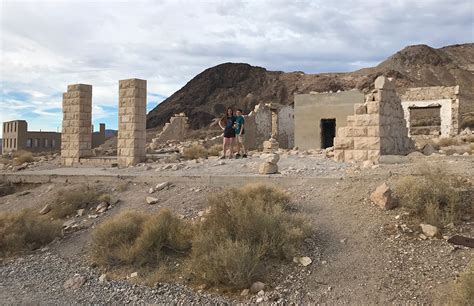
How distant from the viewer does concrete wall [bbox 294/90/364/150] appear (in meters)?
20.1

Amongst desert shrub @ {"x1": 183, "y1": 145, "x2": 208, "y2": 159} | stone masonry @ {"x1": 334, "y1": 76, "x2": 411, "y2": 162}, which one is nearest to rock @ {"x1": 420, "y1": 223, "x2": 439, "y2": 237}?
stone masonry @ {"x1": 334, "y1": 76, "x2": 411, "y2": 162}

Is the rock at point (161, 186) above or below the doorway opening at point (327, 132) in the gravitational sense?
below

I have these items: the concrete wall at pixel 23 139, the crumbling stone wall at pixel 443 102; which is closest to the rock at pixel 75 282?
the crumbling stone wall at pixel 443 102

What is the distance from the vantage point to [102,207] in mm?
9555

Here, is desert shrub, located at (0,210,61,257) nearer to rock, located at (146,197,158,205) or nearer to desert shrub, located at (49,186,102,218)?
desert shrub, located at (49,186,102,218)

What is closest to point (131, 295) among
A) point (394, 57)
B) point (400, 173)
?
point (400, 173)

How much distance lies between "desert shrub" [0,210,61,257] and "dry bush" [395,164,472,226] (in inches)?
261

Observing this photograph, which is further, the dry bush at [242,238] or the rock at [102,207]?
the rock at [102,207]

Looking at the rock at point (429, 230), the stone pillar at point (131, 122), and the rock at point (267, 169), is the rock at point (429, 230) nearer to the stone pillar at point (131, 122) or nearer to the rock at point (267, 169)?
the rock at point (267, 169)

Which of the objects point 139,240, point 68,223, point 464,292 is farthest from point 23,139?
point 464,292

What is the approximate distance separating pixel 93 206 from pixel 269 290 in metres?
5.80

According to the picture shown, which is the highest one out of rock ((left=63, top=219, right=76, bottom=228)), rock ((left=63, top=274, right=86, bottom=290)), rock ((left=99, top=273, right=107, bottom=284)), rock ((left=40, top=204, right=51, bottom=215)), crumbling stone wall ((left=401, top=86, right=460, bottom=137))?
crumbling stone wall ((left=401, top=86, right=460, bottom=137))

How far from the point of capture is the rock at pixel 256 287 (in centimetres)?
549

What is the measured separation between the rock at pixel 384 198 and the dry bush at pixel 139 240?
3.23m
